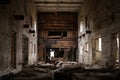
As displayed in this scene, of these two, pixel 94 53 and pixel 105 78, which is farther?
pixel 94 53

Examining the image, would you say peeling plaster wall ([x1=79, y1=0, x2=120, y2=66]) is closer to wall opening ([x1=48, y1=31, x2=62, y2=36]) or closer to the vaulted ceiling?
the vaulted ceiling

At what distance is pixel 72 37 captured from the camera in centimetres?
2634

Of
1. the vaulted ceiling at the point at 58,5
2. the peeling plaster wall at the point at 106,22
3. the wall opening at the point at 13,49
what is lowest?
the wall opening at the point at 13,49

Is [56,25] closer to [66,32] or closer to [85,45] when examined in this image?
[66,32]

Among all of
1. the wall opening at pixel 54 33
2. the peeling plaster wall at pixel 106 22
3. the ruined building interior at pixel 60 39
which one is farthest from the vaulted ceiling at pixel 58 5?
the peeling plaster wall at pixel 106 22

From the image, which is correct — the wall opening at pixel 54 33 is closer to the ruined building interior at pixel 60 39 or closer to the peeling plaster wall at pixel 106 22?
the ruined building interior at pixel 60 39

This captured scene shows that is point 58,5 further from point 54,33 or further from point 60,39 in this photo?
point 54,33

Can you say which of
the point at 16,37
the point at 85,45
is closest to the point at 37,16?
the point at 85,45

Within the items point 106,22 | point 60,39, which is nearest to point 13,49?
point 106,22

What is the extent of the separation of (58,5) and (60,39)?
5004 mm

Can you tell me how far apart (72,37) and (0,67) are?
1785 centimetres

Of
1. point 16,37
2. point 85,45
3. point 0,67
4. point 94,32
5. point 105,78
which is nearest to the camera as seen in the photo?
point 105,78

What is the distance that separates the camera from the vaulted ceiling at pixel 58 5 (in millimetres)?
21125

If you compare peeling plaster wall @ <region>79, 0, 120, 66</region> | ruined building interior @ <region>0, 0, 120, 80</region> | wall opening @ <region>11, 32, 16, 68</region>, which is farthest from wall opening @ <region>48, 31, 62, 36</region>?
wall opening @ <region>11, 32, 16, 68</region>
